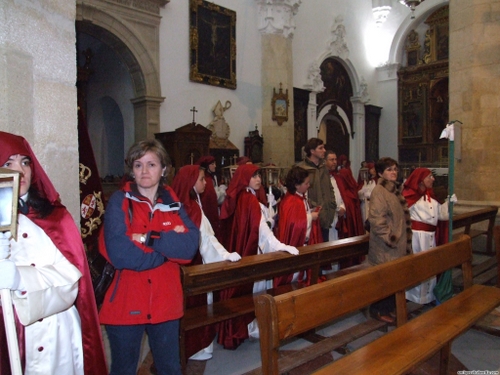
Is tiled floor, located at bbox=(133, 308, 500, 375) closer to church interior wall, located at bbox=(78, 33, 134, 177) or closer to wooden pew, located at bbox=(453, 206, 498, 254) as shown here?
wooden pew, located at bbox=(453, 206, 498, 254)

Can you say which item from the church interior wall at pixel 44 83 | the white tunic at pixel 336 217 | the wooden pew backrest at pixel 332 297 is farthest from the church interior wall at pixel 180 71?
the white tunic at pixel 336 217

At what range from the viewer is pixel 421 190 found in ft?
16.0

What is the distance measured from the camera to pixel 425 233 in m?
4.88

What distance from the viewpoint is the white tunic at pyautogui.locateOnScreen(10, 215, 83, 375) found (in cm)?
163

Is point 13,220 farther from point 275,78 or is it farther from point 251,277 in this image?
point 275,78

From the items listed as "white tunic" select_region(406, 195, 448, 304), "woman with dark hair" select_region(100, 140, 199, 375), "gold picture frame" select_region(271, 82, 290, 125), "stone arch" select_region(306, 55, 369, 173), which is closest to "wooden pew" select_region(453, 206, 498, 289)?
"white tunic" select_region(406, 195, 448, 304)

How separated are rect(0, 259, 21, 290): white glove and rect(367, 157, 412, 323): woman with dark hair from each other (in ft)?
10.1

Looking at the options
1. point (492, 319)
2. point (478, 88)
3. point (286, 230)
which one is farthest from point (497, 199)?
point (286, 230)

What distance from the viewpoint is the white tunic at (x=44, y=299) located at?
163cm

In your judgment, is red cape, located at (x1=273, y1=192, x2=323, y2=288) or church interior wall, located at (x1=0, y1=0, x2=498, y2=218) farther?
red cape, located at (x1=273, y1=192, x2=323, y2=288)

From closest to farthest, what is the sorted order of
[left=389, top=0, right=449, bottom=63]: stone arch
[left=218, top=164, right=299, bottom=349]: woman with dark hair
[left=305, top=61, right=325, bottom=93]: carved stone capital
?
[left=218, top=164, right=299, bottom=349]: woman with dark hair
[left=305, top=61, right=325, bottom=93]: carved stone capital
[left=389, top=0, right=449, bottom=63]: stone arch

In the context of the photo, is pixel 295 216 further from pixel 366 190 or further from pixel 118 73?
pixel 118 73

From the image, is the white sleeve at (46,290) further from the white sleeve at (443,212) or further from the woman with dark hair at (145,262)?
the white sleeve at (443,212)

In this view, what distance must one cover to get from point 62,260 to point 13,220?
0.40 m
